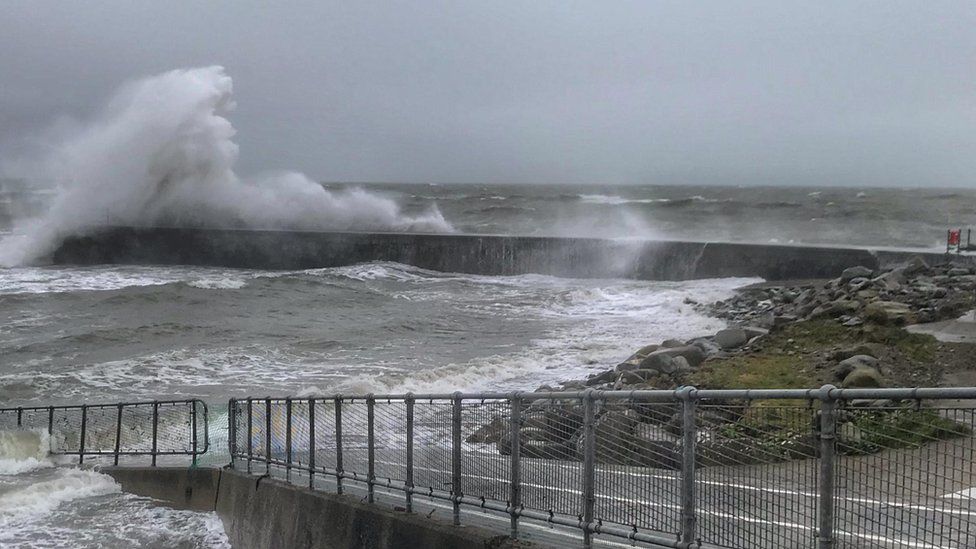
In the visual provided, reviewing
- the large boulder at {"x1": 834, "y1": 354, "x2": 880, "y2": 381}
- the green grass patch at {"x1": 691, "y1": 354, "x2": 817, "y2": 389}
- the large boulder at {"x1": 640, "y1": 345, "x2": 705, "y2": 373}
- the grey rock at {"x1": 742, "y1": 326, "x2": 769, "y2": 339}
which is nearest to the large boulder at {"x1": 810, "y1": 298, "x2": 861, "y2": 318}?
the grey rock at {"x1": 742, "y1": 326, "x2": 769, "y2": 339}

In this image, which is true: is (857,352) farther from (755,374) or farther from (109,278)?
(109,278)

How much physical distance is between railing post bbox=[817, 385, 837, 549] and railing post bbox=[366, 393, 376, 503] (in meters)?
Answer: 3.37

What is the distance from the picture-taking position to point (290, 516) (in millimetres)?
7238

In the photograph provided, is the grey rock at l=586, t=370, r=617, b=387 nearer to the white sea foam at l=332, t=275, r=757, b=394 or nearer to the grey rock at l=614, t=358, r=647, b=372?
the grey rock at l=614, t=358, r=647, b=372

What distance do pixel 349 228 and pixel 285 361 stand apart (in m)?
28.9

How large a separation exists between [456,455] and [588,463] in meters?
1.24

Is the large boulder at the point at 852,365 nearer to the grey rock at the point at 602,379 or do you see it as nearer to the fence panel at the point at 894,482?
the grey rock at the point at 602,379

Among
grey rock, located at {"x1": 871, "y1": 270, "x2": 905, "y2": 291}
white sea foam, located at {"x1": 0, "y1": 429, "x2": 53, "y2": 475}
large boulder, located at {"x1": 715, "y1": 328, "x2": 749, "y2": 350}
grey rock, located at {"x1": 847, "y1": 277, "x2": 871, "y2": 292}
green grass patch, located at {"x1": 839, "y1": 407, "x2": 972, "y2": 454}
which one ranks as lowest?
white sea foam, located at {"x1": 0, "y1": 429, "x2": 53, "y2": 475}

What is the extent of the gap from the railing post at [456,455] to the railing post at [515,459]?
16.2 inches

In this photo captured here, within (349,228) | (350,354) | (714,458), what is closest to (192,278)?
(349,228)

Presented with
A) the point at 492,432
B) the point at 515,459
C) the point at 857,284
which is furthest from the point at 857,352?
the point at 857,284

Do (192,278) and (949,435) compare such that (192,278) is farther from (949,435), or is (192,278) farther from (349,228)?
(949,435)

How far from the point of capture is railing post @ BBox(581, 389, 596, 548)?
4887 millimetres

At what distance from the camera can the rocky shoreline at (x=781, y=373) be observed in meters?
4.27
